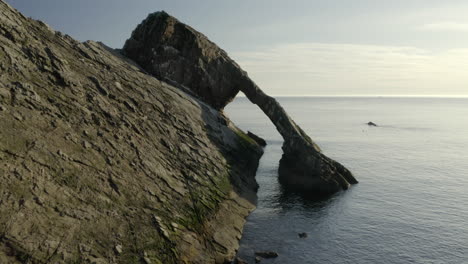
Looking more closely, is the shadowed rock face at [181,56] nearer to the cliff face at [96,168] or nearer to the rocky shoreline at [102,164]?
the rocky shoreline at [102,164]

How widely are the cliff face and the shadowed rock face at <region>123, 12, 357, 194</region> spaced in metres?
16.3

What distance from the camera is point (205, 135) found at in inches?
2371

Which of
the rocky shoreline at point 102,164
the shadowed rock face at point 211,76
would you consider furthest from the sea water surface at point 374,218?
the rocky shoreline at point 102,164

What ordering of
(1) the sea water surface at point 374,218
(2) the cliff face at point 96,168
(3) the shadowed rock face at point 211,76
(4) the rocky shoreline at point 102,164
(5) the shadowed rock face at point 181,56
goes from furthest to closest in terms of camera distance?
1. (5) the shadowed rock face at point 181,56
2. (3) the shadowed rock face at point 211,76
3. (1) the sea water surface at point 374,218
4. (4) the rocky shoreline at point 102,164
5. (2) the cliff face at point 96,168

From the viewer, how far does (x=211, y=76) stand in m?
78.6

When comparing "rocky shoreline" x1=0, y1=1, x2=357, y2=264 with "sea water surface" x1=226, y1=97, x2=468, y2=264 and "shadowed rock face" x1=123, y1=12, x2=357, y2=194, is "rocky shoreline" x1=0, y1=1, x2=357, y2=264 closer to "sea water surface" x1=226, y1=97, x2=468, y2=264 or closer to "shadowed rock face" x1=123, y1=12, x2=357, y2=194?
"sea water surface" x1=226, y1=97, x2=468, y2=264

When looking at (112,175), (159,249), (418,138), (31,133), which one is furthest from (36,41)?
(418,138)

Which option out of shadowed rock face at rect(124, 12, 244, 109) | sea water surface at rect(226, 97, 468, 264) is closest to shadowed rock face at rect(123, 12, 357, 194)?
shadowed rock face at rect(124, 12, 244, 109)

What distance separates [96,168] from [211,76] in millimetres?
47474

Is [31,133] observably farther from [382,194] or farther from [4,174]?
[382,194]

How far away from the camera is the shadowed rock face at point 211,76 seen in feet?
234

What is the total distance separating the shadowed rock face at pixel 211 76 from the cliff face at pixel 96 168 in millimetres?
16309

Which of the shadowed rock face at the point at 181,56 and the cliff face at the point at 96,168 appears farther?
the shadowed rock face at the point at 181,56

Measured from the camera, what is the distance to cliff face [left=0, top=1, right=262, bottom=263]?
1105 inches
